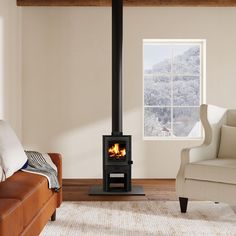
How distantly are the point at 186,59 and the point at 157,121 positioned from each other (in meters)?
1.01

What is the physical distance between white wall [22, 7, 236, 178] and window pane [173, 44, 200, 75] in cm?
27

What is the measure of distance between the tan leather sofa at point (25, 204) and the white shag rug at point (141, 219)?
248 millimetres

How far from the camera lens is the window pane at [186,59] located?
23.4ft

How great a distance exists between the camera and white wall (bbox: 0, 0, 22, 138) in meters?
6.02

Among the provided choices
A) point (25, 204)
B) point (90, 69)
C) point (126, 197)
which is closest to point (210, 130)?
point (126, 197)

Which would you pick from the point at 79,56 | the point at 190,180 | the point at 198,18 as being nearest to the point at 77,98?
the point at 79,56

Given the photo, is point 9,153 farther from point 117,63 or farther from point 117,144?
point 117,63

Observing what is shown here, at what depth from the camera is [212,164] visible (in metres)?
4.43

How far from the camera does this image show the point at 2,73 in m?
6.02

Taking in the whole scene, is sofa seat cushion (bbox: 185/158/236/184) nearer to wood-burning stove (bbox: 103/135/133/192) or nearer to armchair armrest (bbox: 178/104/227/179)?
armchair armrest (bbox: 178/104/227/179)

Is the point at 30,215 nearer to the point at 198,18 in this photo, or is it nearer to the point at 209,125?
the point at 209,125

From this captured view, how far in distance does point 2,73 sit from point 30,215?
3342mm

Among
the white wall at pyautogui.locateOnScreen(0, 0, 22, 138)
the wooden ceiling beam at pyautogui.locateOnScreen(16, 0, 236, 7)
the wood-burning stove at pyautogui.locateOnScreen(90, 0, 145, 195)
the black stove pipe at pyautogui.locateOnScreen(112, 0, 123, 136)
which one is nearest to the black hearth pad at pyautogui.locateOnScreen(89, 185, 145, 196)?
the wood-burning stove at pyautogui.locateOnScreen(90, 0, 145, 195)

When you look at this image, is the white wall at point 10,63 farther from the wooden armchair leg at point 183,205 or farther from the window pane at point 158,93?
the wooden armchair leg at point 183,205
